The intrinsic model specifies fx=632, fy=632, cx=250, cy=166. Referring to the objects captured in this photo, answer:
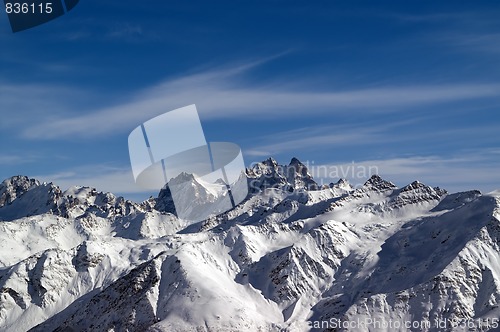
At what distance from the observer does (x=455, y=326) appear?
653ft

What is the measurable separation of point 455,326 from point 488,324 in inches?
412

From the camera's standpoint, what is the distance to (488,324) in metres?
193
